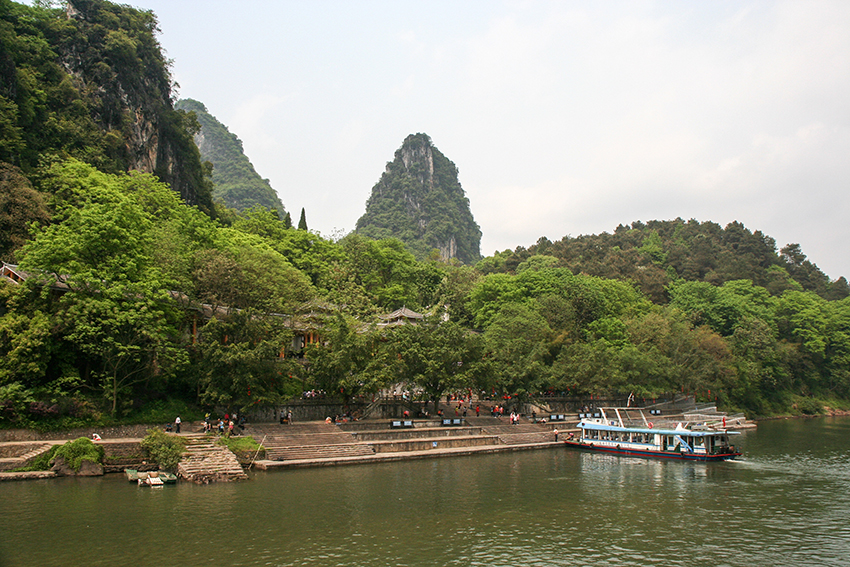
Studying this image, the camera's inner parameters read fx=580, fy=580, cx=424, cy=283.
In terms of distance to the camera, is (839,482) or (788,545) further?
(839,482)

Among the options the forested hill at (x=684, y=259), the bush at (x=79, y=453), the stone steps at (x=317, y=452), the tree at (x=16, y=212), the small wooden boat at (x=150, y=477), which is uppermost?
the forested hill at (x=684, y=259)

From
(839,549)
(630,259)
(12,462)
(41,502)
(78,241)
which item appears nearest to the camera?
(839,549)

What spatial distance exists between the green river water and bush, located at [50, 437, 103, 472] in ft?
3.57

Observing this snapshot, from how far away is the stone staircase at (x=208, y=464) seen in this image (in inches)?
1128

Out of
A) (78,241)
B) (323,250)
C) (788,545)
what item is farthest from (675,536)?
(323,250)

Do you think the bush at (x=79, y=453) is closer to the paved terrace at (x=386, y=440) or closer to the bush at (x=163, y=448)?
the bush at (x=163, y=448)

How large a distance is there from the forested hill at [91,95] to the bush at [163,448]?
2570 centimetres

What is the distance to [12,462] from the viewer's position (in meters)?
27.6

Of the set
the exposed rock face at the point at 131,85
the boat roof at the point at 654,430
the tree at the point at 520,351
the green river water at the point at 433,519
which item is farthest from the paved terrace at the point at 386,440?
the exposed rock face at the point at 131,85

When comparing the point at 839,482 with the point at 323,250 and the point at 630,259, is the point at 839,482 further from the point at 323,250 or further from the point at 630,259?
the point at 630,259

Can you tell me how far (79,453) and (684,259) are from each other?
115106 millimetres

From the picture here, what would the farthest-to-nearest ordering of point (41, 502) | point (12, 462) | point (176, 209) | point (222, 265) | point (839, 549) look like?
point (176, 209) → point (222, 265) → point (12, 462) → point (41, 502) → point (839, 549)

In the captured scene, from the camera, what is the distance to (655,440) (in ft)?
139

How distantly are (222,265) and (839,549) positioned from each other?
121 feet
